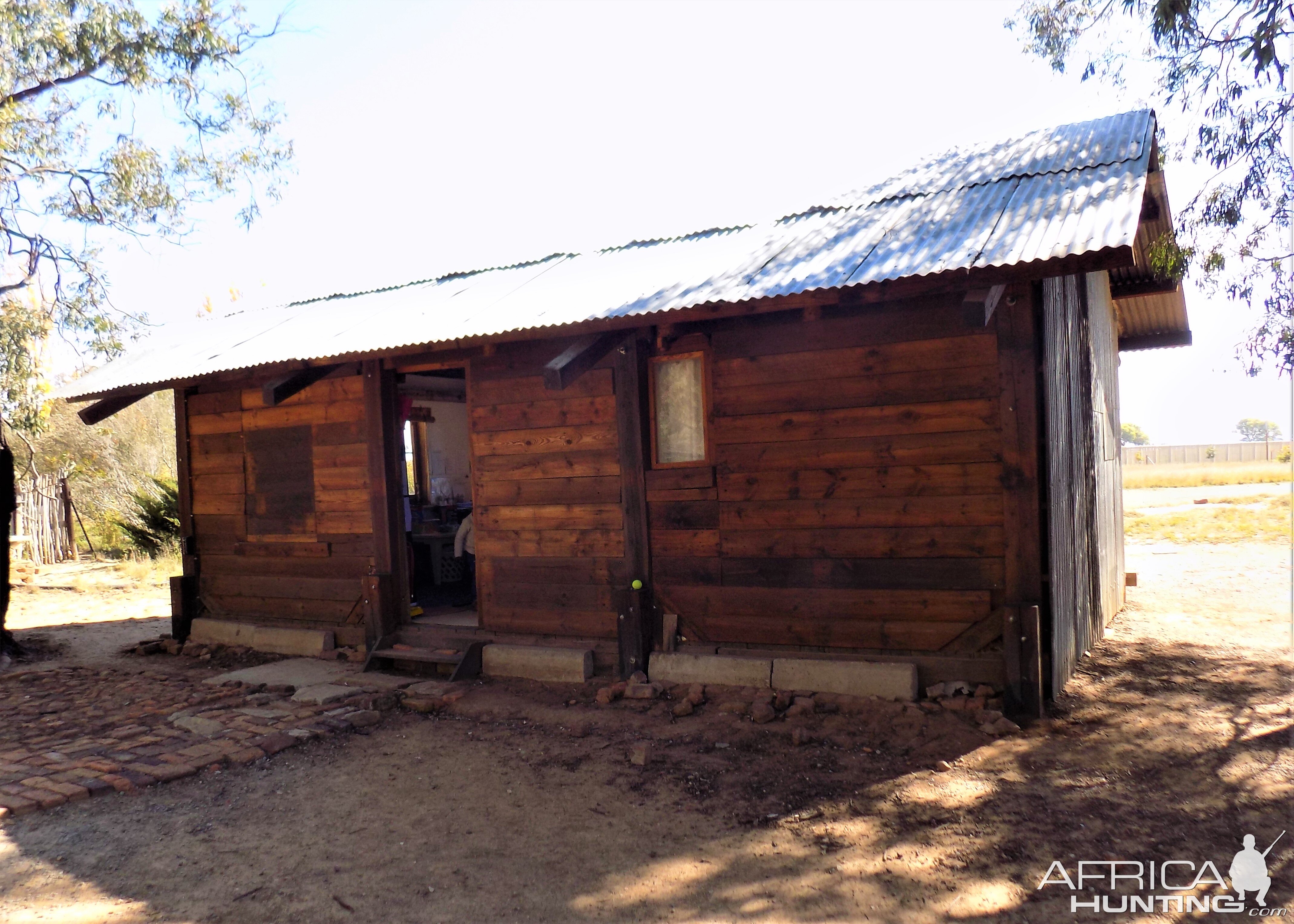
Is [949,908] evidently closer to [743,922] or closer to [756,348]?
[743,922]

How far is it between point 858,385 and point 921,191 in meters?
2.14

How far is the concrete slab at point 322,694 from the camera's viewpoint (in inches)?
272

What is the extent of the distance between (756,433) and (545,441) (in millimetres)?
1861

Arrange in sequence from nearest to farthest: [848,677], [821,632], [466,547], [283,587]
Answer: [848,677]
[821,632]
[283,587]
[466,547]

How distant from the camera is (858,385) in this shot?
6184 millimetres

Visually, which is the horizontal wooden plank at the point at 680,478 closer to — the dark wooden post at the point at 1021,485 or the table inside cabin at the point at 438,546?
the dark wooden post at the point at 1021,485

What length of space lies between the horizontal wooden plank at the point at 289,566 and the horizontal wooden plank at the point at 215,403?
1.53 meters

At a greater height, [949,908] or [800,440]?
[800,440]

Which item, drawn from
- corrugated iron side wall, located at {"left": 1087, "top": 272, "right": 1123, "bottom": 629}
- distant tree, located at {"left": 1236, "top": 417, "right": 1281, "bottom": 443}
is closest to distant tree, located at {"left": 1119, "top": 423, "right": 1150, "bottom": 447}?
distant tree, located at {"left": 1236, "top": 417, "right": 1281, "bottom": 443}

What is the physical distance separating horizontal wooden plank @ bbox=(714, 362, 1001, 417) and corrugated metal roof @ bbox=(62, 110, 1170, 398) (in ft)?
2.59

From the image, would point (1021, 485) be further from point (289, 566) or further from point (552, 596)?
point (289, 566)

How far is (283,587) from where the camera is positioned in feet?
29.9

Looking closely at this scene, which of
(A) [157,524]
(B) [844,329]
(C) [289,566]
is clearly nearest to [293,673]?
(C) [289,566]

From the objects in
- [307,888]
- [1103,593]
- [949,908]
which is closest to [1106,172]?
[1103,593]
